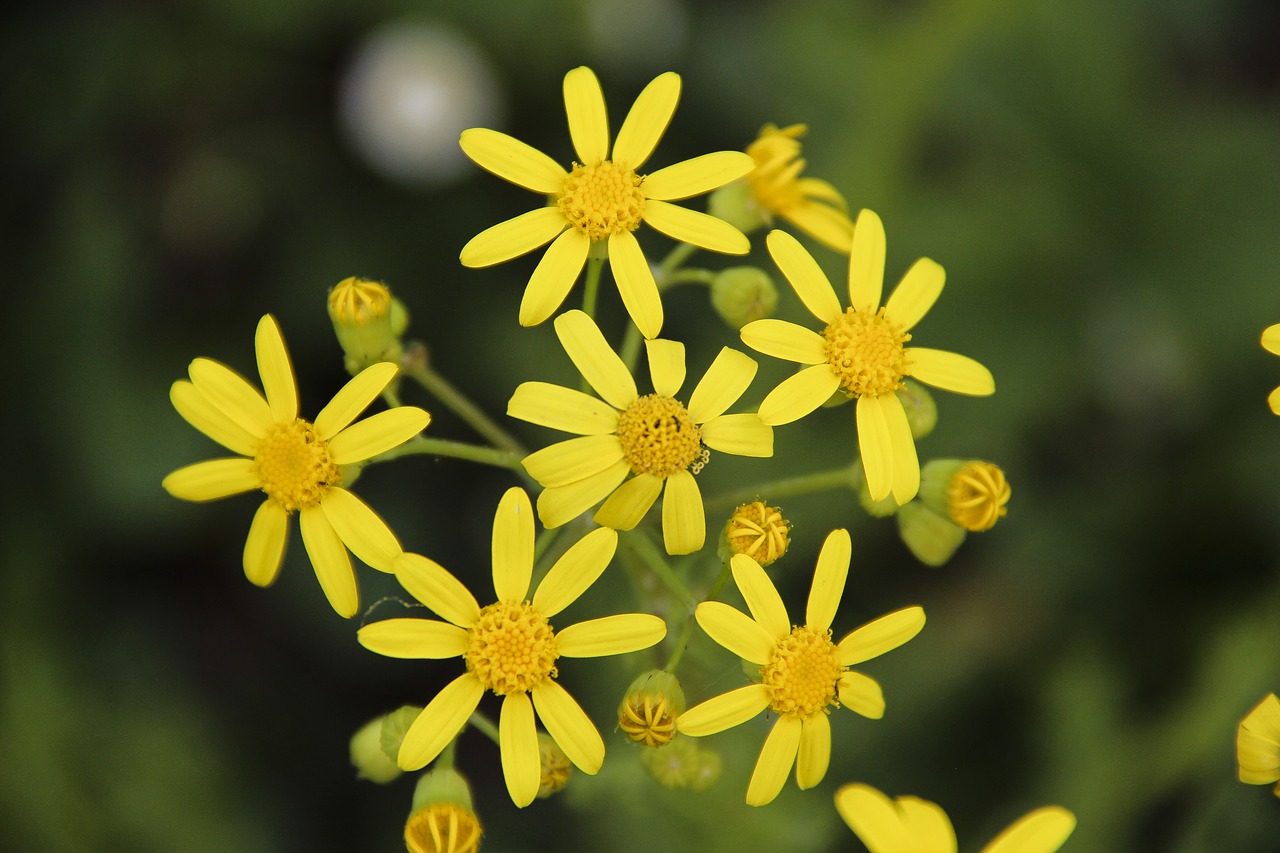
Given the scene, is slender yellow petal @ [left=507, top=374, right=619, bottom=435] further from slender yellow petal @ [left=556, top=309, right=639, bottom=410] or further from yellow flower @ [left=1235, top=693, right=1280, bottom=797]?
yellow flower @ [left=1235, top=693, right=1280, bottom=797]

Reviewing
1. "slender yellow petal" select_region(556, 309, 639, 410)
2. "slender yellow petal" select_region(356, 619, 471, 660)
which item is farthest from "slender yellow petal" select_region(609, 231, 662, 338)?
"slender yellow petal" select_region(356, 619, 471, 660)

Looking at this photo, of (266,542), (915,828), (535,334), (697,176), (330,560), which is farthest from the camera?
(535,334)

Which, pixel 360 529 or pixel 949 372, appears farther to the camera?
pixel 949 372

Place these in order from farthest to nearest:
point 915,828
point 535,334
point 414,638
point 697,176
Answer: point 535,334 < point 697,176 < point 414,638 < point 915,828

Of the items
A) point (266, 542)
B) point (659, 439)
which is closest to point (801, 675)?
point (659, 439)

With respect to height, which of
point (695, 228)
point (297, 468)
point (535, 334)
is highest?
point (535, 334)

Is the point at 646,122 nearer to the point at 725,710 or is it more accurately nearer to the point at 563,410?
the point at 563,410

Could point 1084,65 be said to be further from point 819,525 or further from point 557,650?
point 557,650
